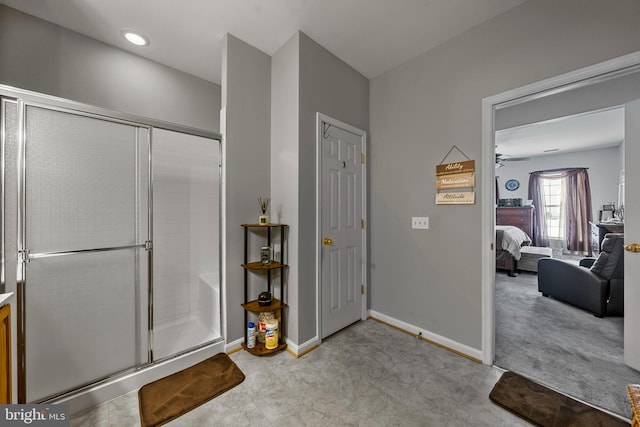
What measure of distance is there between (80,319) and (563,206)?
31.4ft

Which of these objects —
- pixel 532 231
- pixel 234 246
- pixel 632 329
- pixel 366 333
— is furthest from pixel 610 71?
pixel 532 231

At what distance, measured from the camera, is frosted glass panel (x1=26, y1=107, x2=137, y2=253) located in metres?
1.46

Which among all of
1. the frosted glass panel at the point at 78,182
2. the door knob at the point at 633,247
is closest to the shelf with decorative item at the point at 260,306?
the frosted glass panel at the point at 78,182

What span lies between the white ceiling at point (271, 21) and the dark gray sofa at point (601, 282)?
2.91 meters

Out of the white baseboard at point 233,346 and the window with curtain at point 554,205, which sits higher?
the window with curtain at point 554,205

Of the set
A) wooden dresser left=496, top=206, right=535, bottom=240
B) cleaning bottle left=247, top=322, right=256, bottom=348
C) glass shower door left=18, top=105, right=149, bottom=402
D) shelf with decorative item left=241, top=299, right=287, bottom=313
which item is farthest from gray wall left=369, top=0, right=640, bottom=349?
wooden dresser left=496, top=206, right=535, bottom=240

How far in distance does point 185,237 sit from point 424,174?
254cm

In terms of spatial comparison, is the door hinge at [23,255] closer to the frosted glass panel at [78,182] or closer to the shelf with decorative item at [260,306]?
the frosted glass panel at [78,182]

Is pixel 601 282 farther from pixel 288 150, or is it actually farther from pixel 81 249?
pixel 81 249

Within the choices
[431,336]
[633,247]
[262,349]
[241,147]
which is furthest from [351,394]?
[633,247]

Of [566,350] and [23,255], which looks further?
[566,350]

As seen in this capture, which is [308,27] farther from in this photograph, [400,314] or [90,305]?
[400,314]

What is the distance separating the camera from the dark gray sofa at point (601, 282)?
271 cm

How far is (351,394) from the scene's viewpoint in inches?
66.2
